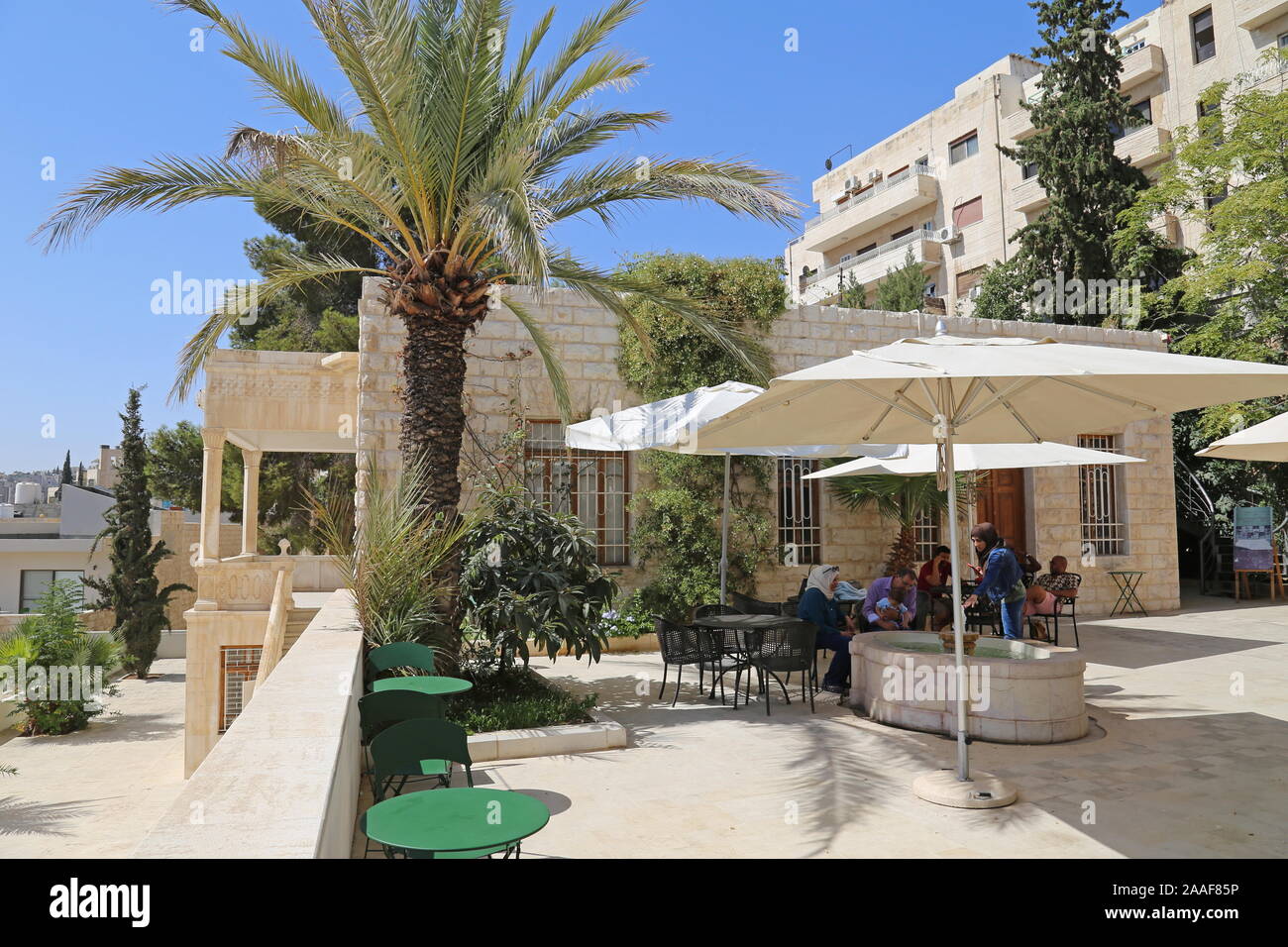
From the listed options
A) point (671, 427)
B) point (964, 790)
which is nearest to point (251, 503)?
point (671, 427)

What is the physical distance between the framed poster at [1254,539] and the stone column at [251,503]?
18.3 m

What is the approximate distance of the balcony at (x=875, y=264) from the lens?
3150cm

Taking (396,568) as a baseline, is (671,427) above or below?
above

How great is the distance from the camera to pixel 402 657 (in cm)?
520

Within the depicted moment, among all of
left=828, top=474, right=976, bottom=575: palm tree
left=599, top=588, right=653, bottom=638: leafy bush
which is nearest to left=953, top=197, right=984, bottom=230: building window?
left=828, top=474, right=976, bottom=575: palm tree

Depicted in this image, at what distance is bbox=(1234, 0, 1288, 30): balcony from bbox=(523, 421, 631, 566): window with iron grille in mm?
23084

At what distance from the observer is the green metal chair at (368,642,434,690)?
16.9 ft

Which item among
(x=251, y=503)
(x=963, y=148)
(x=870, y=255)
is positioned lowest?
(x=251, y=503)

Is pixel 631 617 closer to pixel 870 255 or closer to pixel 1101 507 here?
pixel 1101 507

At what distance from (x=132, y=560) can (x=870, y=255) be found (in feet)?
93.4

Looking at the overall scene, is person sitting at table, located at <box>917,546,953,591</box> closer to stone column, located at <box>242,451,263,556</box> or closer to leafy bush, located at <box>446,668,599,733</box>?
leafy bush, located at <box>446,668,599,733</box>

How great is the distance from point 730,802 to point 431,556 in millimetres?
2854
